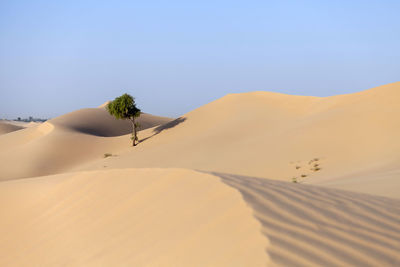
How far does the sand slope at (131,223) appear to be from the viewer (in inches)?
132

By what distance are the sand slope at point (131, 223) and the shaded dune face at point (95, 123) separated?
3513 cm

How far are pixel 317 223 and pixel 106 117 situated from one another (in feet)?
156

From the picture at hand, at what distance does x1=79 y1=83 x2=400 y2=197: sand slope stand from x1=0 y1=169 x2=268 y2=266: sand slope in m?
3.43

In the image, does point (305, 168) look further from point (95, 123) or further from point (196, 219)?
point (95, 123)

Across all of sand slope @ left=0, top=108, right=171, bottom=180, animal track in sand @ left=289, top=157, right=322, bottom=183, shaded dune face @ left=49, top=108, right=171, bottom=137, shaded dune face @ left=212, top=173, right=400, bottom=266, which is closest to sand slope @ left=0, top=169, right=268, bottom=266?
Answer: shaded dune face @ left=212, top=173, right=400, bottom=266

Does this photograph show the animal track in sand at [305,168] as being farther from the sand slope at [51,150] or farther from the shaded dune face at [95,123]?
the shaded dune face at [95,123]

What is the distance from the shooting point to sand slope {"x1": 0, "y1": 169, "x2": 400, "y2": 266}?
314 centimetres

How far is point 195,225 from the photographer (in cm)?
381

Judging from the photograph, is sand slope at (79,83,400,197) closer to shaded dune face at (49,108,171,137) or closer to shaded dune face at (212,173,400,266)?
shaded dune face at (212,173,400,266)

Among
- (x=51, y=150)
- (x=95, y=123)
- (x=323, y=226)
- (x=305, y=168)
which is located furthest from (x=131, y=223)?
(x=95, y=123)

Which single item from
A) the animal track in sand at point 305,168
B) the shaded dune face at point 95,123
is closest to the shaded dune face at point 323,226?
the animal track in sand at point 305,168

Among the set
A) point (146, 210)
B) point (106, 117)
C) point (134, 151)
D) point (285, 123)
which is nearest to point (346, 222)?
point (146, 210)

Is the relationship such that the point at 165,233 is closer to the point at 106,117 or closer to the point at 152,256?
the point at 152,256

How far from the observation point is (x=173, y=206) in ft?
14.7
